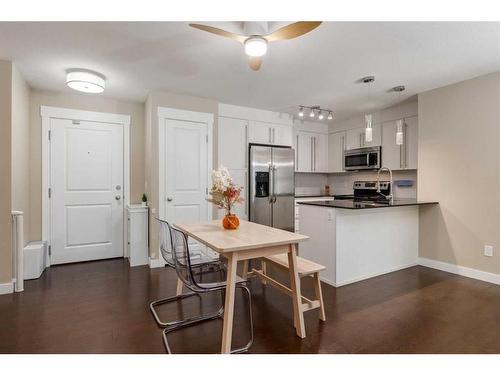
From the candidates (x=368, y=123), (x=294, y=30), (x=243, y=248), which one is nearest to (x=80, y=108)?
(x=294, y=30)

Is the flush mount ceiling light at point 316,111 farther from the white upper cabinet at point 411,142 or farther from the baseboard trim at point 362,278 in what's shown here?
the baseboard trim at point 362,278

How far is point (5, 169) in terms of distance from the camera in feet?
9.10

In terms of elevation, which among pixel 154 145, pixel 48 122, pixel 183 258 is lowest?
pixel 183 258

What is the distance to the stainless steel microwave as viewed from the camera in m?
4.74

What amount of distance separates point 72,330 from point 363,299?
252 centimetres

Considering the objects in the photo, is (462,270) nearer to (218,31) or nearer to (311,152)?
(311,152)

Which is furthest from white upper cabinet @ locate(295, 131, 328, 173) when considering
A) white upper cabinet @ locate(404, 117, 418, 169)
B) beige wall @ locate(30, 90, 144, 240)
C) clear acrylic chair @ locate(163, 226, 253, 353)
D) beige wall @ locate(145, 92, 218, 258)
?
clear acrylic chair @ locate(163, 226, 253, 353)

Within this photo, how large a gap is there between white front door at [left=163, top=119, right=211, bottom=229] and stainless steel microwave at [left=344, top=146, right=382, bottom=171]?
2812 mm

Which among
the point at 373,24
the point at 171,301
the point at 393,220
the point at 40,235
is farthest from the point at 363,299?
the point at 40,235

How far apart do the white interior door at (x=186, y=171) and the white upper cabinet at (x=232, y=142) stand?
0.33 m

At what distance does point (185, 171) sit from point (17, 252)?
207 cm

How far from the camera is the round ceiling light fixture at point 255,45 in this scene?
6.50 feet
